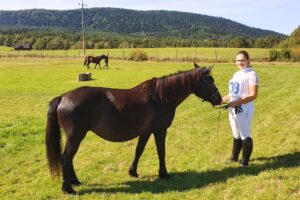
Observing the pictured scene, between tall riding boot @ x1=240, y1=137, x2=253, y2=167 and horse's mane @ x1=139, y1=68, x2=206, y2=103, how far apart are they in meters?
1.62

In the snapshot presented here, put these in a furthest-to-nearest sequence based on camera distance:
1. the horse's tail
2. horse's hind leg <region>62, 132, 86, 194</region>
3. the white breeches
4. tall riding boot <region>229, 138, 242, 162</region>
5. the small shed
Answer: the small shed, tall riding boot <region>229, 138, 242, 162</region>, the white breeches, the horse's tail, horse's hind leg <region>62, 132, 86, 194</region>

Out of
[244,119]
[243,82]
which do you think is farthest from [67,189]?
[243,82]

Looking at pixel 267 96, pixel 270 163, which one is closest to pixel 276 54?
pixel 267 96

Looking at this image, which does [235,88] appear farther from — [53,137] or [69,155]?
[53,137]

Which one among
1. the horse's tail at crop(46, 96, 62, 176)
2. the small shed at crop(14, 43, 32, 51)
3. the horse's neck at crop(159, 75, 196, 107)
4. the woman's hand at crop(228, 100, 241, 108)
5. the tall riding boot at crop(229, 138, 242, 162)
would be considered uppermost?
the small shed at crop(14, 43, 32, 51)

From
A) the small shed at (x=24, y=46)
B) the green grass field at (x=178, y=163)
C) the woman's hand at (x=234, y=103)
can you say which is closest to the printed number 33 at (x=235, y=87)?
A: the woman's hand at (x=234, y=103)

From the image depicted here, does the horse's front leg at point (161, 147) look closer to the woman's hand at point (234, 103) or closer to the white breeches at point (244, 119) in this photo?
the woman's hand at point (234, 103)

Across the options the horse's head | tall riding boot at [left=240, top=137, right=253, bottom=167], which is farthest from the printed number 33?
tall riding boot at [left=240, top=137, right=253, bottom=167]

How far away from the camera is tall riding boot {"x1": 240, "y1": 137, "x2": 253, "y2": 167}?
25.3ft

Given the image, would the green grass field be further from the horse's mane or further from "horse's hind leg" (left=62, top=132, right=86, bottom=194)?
the horse's mane

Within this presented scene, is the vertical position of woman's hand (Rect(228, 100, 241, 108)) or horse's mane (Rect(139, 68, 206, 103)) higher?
horse's mane (Rect(139, 68, 206, 103))

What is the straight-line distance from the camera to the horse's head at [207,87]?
7277mm

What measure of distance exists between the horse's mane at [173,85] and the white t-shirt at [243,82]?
2.91 ft

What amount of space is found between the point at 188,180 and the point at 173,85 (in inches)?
71.3
